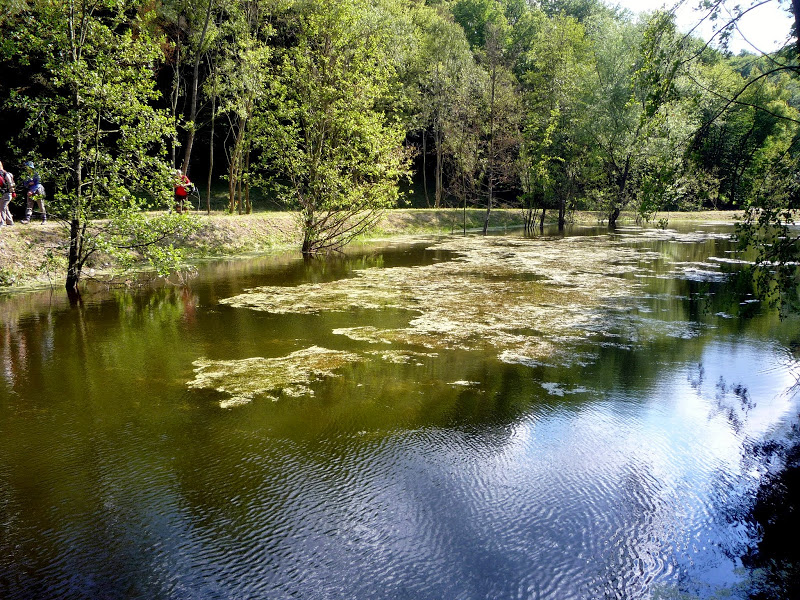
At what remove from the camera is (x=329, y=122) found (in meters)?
20.8

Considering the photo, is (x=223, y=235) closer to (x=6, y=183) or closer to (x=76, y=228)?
(x=6, y=183)

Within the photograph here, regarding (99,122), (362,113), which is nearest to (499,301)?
(99,122)

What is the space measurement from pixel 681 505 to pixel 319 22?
63.1 feet

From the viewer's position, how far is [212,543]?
14.3ft

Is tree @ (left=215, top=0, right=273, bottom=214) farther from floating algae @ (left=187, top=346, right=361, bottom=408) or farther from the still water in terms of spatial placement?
floating algae @ (left=187, top=346, right=361, bottom=408)

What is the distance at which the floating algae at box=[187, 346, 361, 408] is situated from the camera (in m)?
7.44

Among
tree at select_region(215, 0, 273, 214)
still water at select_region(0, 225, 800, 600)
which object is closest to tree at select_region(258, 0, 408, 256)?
tree at select_region(215, 0, 273, 214)

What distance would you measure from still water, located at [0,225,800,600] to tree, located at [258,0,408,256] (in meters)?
9.54

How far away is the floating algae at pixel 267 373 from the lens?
24.4 feet

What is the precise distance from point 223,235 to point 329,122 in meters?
5.54

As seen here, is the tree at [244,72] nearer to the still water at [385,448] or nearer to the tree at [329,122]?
the tree at [329,122]

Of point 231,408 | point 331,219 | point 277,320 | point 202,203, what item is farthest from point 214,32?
point 231,408

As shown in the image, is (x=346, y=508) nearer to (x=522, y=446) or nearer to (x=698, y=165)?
(x=522, y=446)

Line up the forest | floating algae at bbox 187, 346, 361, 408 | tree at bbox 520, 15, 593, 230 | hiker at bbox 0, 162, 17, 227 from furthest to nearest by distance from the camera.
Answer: tree at bbox 520, 15, 593, 230
hiker at bbox 0, 162, 17, 227
floating algae at bbox 187, 346, 361, 408
the forest
